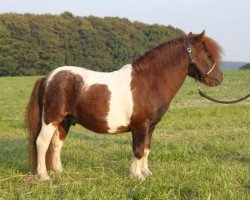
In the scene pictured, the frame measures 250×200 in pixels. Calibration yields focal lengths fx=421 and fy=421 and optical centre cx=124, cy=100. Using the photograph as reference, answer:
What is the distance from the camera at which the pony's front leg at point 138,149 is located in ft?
19.4

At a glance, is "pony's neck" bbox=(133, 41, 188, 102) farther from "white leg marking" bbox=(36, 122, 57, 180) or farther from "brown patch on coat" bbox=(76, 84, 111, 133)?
"white leg marking" bbox=(36, 122, 57, 180)

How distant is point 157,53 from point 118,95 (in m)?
0.86

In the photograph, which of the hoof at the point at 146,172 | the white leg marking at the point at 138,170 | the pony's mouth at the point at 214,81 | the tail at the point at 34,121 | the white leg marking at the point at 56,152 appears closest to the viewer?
the white leg marking at the point at 138,170

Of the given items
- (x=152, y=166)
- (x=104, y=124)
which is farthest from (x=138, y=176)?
(x=152, y=166)

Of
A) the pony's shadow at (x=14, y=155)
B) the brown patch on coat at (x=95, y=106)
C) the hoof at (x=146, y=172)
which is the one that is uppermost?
the brown patch on coat at (x=95, y=106)

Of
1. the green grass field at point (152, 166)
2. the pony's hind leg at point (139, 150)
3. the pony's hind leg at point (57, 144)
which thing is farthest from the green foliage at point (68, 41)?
the pony's hind leg at point (139, 150)

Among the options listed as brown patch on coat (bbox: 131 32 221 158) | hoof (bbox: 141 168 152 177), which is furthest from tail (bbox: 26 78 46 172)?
hoof (bbox: 141 168 152 177)

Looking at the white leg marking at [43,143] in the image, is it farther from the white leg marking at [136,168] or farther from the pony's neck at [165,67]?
the pony's neck at [165,67]

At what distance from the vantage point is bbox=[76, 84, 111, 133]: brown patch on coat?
237 inches

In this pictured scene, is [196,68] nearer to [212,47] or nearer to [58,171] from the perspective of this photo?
[212,47]

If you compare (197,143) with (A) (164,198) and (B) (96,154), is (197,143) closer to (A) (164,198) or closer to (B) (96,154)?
(B) (96,154)

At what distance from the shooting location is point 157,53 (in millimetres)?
6168

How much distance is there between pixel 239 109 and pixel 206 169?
8.89 meters

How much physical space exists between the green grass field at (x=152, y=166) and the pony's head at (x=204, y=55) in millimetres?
1410
